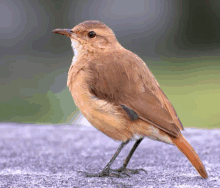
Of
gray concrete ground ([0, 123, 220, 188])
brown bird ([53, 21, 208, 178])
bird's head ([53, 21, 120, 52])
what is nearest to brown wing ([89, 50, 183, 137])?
brown bird ([53, 21, 208, 178])

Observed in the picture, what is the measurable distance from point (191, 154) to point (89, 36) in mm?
1381

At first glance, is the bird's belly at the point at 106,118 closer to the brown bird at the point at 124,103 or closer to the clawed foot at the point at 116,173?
the brown bird at the point at 124,103

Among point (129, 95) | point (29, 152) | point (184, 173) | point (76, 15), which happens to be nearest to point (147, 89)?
point (129, 95)

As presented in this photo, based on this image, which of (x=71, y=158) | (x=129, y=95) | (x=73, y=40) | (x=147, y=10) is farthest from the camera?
(x=147, y=10)

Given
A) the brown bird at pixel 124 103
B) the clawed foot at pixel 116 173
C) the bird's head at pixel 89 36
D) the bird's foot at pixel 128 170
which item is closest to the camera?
the brown bird at pixel 124 103

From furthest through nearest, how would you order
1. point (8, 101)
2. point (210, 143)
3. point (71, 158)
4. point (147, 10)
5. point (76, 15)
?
point (147, 10) < point (76, 15) < point (8, 101) < point (210, 143) < point (71, 158)

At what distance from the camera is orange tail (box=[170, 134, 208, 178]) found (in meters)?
2.84

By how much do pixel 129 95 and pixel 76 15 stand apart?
691 centimetres

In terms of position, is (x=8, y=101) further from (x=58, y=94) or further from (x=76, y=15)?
(x=76, y=15)

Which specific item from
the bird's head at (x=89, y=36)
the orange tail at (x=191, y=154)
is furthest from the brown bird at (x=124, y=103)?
the bird's head at (x=89, y=36)

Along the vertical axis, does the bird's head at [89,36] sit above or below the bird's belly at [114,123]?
above

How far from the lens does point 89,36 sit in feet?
11.5

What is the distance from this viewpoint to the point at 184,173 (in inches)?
123

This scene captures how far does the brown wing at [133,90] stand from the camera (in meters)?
2.98
